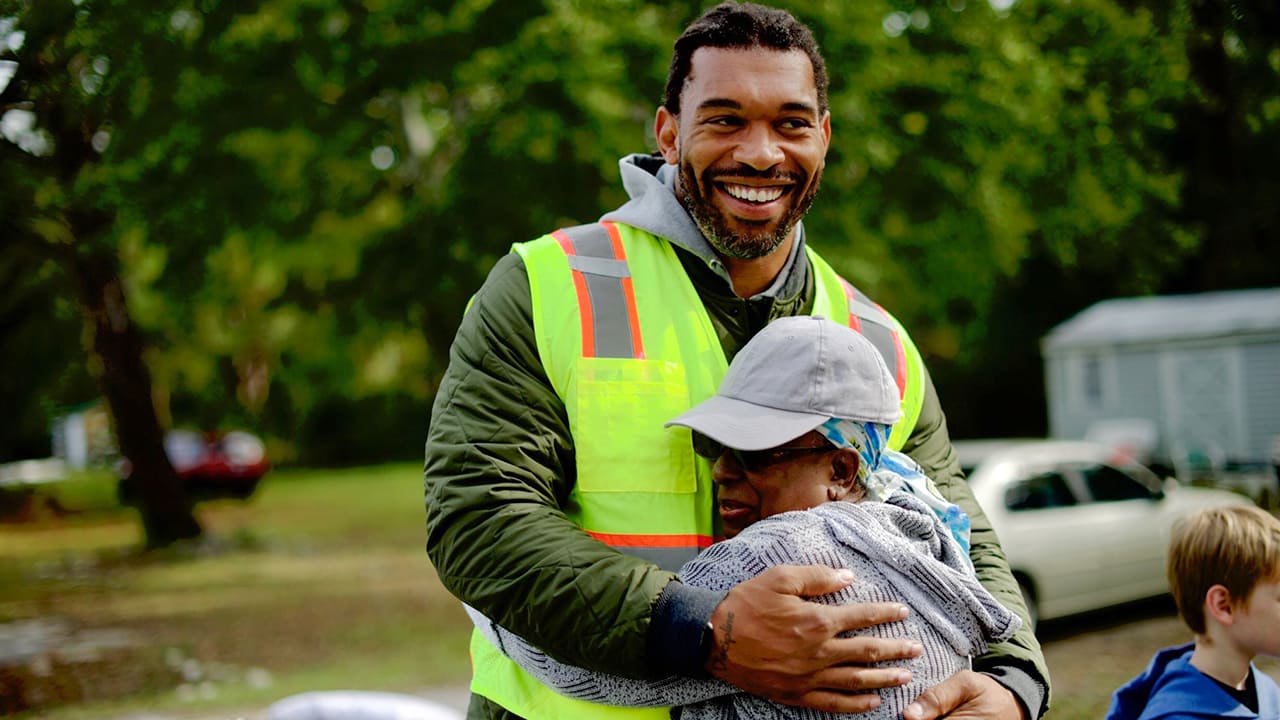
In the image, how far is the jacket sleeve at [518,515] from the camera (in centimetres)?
161

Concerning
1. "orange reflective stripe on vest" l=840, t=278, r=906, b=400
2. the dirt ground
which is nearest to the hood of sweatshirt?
"orange reflective stripe on vest" l=840, t=278, r=906, b=400

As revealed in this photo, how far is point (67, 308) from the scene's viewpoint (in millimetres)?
16422

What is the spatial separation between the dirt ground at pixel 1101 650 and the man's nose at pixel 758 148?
5852 millimetres

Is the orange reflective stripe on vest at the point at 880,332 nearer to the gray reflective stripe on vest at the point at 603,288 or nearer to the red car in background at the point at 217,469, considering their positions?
the gray reflective stripe on vest at the point at 603,288

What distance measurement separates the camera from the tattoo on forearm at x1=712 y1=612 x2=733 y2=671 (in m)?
1.57

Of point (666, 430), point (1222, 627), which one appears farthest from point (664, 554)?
point (1222, 627)

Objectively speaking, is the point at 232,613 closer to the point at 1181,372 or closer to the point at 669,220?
the point at 669,220

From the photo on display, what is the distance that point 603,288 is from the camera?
76.1 inches

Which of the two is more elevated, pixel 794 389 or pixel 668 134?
pixel 668 134

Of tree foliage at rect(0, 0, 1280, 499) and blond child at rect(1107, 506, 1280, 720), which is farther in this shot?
tree foliage at rect(0, 0, 1280, 499)

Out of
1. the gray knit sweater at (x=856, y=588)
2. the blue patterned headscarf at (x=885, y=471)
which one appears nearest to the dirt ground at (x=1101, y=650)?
the blue patterned headscarf at (x=885, y=471)

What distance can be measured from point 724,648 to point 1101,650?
8175mm

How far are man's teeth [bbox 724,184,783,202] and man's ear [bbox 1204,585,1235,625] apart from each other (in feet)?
5.78

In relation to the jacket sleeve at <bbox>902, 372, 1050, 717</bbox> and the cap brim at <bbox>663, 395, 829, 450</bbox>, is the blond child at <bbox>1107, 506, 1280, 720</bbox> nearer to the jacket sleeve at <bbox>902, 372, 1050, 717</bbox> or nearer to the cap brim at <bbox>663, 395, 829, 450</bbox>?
the jacket sleeve at <bbox>902, 372, 1050, 717</bbox>
